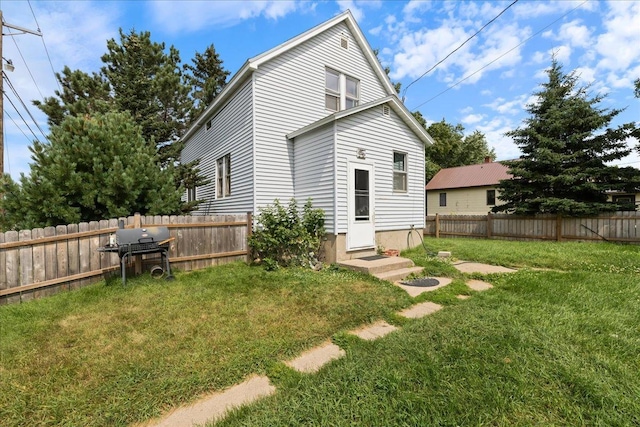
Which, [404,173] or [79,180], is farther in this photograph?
[404,173]

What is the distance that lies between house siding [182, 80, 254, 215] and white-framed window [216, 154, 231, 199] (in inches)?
7.2

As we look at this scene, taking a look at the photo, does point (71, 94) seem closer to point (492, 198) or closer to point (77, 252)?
point (77, 252)

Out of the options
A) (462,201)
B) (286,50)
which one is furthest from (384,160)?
(462,201)

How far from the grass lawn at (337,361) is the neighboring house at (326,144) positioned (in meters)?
3.09

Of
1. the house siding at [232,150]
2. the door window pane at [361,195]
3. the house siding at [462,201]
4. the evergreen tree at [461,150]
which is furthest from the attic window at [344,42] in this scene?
the evergreen tree at [461,150]

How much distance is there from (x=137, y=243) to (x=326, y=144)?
190 inches

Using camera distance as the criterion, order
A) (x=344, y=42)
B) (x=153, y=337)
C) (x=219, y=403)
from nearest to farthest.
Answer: (x=219, y=403) → (x=153, y=337) → (x=344, y=42)

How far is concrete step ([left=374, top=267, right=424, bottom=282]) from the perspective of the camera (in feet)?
19.1

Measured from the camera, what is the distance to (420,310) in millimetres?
4141

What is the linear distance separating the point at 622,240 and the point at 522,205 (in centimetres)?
325

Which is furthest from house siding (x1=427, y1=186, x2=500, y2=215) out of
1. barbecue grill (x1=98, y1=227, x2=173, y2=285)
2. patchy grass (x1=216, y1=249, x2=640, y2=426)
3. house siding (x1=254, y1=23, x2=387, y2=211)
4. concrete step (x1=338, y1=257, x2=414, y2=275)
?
barbecue grill (x1=98, y1=227, x2=173, y2=285)

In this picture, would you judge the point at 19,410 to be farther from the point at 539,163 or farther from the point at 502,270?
the point at 539,163

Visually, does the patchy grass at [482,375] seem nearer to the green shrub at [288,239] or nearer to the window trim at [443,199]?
the green shrub at [288,239]

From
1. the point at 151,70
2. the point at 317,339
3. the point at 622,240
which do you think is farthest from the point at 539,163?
A: the point at 151,70
